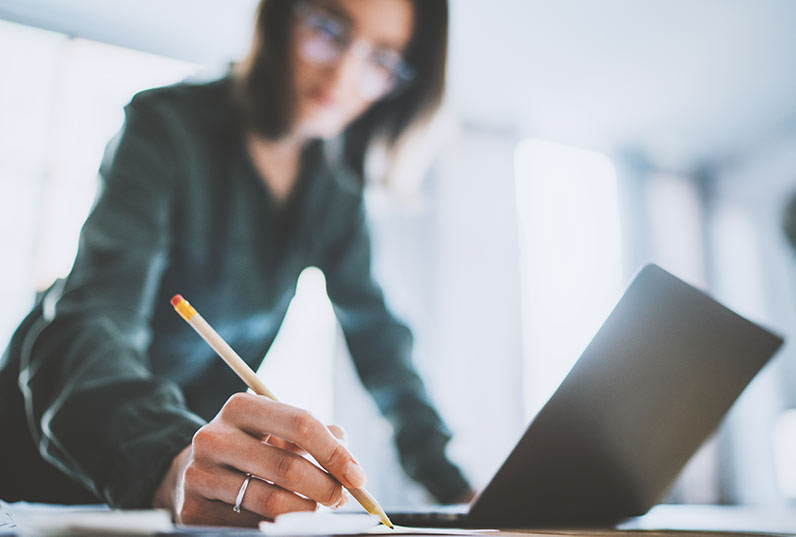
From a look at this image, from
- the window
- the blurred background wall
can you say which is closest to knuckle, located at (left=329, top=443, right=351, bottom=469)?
the blurred background wall

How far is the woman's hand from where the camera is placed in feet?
1.28

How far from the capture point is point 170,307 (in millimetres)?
823

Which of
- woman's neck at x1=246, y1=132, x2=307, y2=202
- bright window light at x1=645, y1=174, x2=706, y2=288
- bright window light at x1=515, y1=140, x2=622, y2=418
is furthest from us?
bright window light at x1=645, y1=174, x2=706, y2=288

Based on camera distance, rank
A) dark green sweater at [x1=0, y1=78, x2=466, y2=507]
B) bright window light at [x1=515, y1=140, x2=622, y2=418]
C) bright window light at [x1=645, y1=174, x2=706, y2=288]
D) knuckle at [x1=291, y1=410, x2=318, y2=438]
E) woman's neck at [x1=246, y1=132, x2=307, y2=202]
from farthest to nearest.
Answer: bright window light at [x1=645, y1=174, x2=706, y2=288] < bright window light at [x1=515, y1=140, x2=622, y2=418] < woman's neck at [x1=246, y1=132, x2=307, y2=202] < dark green sweater at [x1=0, y1=78, x2=466, y2=507] < knuckle at [x1=291, y1=410, x2=318, y2=438]

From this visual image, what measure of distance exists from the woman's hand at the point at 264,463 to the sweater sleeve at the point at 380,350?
2.02 feet

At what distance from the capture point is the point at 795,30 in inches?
113

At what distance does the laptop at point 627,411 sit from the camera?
1.48ft

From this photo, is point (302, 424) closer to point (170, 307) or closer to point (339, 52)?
point (170, 307)

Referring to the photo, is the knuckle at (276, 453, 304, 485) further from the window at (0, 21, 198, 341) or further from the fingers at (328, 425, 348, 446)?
the window at (0, 21, 198, 341)

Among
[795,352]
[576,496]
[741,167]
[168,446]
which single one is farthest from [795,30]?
[168,446]

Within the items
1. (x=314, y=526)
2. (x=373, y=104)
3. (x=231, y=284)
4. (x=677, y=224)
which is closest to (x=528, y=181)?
(x=677, y=224)

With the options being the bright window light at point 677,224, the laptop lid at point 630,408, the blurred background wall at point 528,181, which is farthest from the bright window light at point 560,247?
the laptop lid at point 630,408

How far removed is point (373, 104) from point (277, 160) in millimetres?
311

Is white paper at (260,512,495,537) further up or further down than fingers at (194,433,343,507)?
further up
